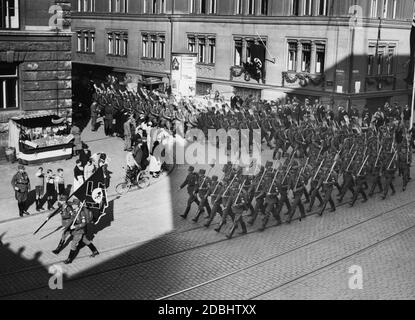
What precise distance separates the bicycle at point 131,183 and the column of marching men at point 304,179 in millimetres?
2552

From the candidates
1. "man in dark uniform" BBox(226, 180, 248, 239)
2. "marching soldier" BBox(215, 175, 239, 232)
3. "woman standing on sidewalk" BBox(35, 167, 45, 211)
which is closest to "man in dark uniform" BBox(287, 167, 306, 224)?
"man in dark uniform" BBox(226, 180, 248, 239)

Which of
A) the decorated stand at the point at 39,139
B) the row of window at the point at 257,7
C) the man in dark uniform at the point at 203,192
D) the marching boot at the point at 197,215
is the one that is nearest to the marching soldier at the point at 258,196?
the man in dark uniform at the point at 203,192

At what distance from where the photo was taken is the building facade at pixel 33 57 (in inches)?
946

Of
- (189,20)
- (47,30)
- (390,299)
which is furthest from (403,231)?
(189,20)

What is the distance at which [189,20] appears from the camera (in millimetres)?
44250

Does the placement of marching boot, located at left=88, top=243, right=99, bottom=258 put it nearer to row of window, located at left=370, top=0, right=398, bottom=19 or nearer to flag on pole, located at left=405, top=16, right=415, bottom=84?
row of window, located at left=370, top=0, right=398, bottom=19

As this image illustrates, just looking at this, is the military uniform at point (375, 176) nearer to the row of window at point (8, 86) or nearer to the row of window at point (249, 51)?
the row of window at point (8, 86)

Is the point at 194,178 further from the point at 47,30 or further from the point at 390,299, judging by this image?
the point at 47,30

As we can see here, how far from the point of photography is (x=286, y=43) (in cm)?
3797

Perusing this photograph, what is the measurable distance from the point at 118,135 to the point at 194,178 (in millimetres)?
13559

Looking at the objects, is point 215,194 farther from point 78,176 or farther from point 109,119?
point 109,119

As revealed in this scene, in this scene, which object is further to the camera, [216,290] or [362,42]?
[362,42]

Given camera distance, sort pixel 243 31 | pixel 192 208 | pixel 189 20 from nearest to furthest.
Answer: pixel 192 208, pixel 243 31, pixel 189 20

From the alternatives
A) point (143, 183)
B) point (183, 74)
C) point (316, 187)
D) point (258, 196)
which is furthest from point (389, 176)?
point (183, 74)
